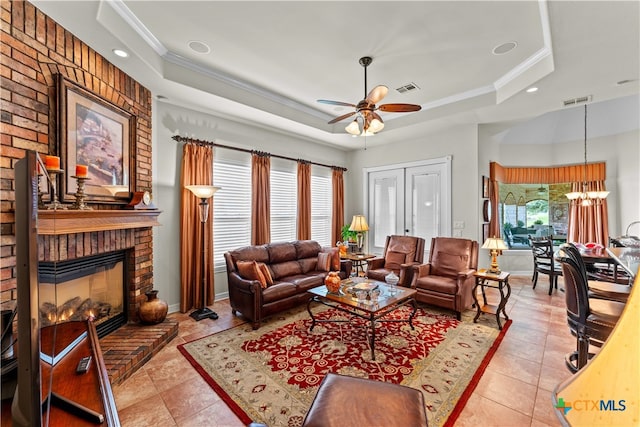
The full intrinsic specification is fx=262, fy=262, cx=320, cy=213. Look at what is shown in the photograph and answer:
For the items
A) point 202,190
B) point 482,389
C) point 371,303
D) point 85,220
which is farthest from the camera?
point 202,190

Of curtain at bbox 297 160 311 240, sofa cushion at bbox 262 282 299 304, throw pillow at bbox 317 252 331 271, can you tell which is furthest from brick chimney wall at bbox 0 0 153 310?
curtain at bbox 297 160 311 240

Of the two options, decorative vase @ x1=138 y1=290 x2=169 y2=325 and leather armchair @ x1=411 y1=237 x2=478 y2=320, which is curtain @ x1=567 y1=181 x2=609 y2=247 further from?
decorative vase @ x1=138 y1=290 x2=169 y2=325

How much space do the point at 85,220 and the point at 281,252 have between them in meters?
2.56

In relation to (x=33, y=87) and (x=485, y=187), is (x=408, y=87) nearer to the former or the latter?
(x=485, y=187)

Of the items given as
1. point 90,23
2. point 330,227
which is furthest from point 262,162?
point 90,23

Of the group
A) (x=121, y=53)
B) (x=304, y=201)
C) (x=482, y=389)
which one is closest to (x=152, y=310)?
(x=121, y=53)

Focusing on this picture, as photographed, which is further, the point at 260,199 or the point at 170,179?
the point at 260,199

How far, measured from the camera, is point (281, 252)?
4.34 m

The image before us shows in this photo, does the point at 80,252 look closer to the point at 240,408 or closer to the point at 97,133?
the point at 97,133

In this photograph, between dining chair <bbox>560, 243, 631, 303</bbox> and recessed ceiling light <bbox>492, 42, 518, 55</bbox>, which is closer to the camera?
dining chair <bbox>560, 243, 631, 303</bbox>

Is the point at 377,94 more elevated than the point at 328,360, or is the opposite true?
the point at 377,94

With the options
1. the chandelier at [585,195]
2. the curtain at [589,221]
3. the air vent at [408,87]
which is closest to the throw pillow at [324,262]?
the air vent at [408,87]

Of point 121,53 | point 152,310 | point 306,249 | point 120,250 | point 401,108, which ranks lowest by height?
point 152,310

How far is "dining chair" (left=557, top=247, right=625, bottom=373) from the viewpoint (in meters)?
1.96
